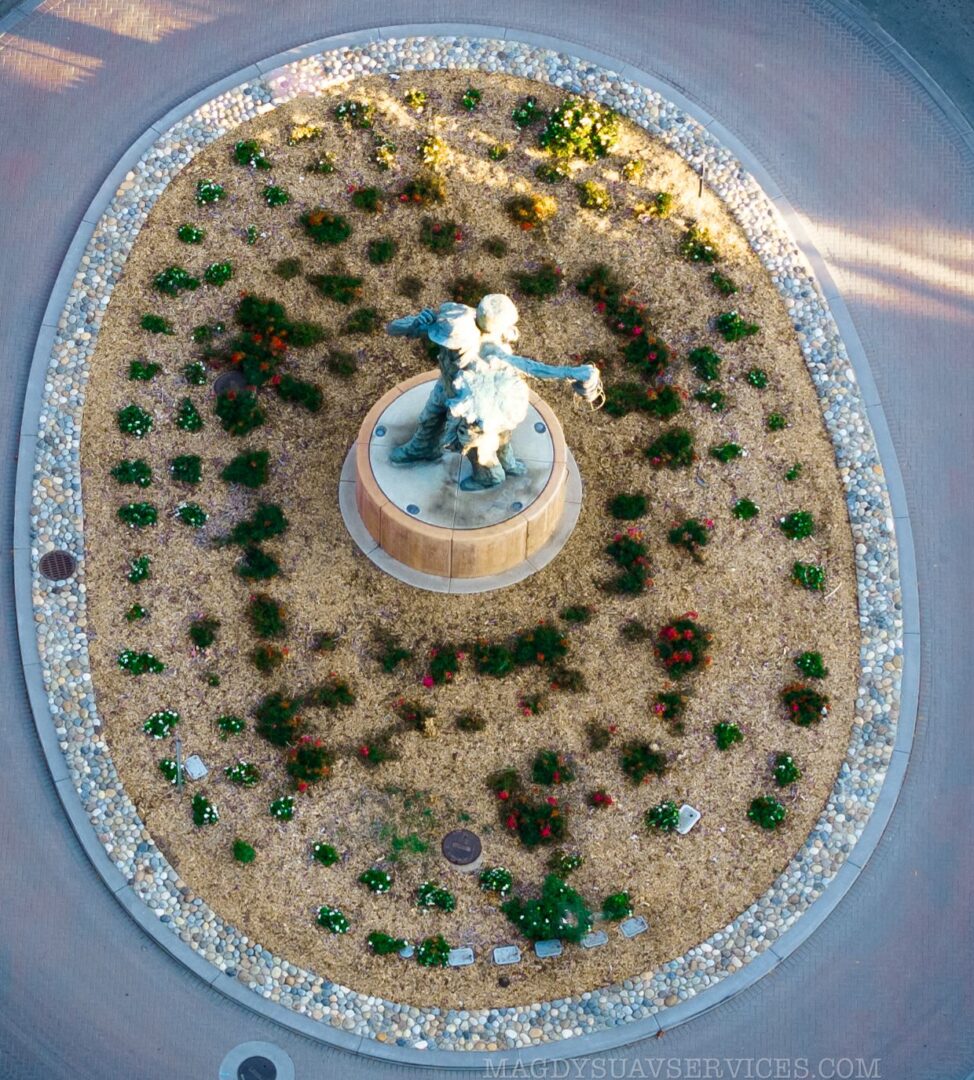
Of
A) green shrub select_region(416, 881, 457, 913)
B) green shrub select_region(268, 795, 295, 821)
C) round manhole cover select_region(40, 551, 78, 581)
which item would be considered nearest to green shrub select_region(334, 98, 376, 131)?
round manhole cover select_region(40, 551, 78, 581)

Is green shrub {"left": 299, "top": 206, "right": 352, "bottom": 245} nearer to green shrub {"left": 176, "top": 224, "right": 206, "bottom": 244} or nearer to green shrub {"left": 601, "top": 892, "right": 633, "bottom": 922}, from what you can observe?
green shrub {"left": 176, "top": 224, "right": 206, "bottom": 244}

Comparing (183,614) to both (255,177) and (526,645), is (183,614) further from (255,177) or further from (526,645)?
(255,177)

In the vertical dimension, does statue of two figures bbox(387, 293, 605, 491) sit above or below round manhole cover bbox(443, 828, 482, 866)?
above

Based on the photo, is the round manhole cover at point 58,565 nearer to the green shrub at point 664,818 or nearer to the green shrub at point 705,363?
the green shrub at point 664,818

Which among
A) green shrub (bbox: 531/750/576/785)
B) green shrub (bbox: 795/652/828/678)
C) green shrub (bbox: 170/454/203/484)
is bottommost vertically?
green shrub (bbox: 531/750/576/785)

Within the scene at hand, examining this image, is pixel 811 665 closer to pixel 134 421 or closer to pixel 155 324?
pixel 134 421

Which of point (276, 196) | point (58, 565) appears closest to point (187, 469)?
point (58, 565)
